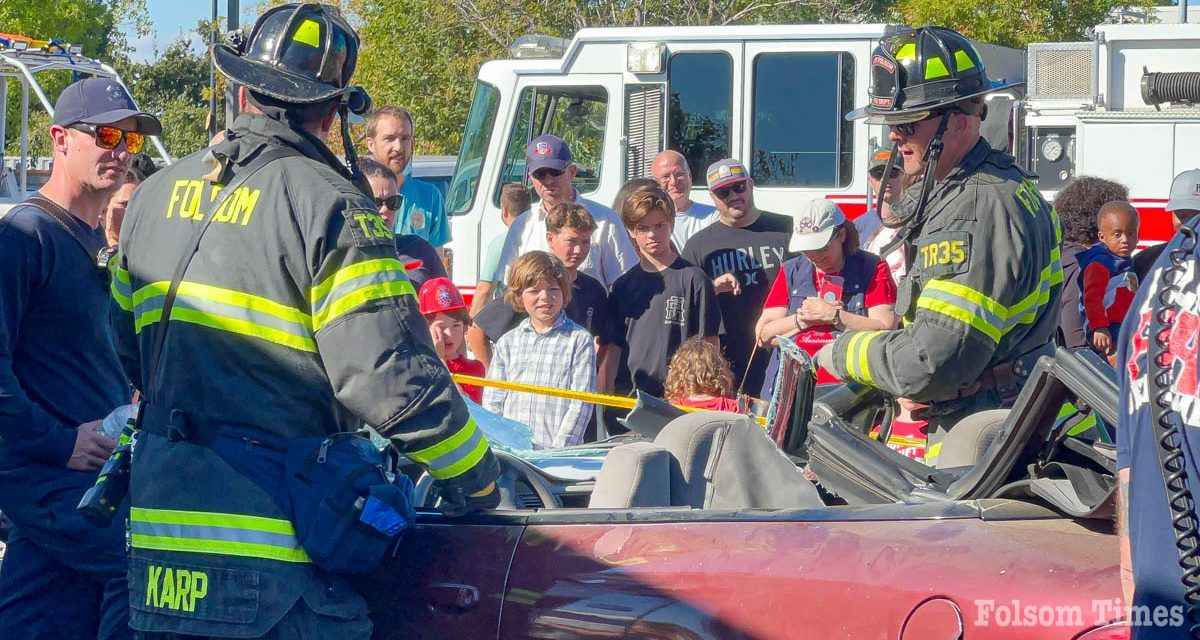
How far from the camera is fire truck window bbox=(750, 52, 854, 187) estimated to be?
8328 mm

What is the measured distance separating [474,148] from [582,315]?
3.34m

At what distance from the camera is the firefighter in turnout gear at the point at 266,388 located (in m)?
2.60

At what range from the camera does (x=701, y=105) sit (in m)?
8.56

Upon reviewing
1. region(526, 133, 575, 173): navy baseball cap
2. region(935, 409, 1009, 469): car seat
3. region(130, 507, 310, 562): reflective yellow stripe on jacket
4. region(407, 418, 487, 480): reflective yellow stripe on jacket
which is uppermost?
region(526, 133, 575, 173): navy baseball cap

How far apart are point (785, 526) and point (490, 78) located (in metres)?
6.78

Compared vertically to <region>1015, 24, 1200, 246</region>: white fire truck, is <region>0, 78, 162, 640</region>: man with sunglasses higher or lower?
lower

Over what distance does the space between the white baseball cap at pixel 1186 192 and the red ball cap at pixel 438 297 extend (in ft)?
14.3

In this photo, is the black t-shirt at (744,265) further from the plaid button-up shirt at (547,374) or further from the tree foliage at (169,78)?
the tree foliage at (169,78)

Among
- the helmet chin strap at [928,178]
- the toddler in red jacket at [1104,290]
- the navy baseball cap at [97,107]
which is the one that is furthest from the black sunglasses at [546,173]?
the helmet chin strap at [928,178]

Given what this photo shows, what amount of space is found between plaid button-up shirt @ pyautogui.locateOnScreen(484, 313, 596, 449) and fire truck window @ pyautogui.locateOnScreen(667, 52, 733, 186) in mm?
3320

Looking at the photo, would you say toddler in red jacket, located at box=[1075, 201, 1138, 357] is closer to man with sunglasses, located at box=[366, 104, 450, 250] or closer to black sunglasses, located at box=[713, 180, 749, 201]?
black sunglasses, located at box=[713, 180, 749, 201]

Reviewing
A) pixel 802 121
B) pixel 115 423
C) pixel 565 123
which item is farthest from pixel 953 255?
pixel 565 123

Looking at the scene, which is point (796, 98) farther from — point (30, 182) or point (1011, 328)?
point (30, 182)

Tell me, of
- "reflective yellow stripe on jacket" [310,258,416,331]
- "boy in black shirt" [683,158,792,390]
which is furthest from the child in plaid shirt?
"reflective yellow stripe on jacket" [310,258,416,331]
